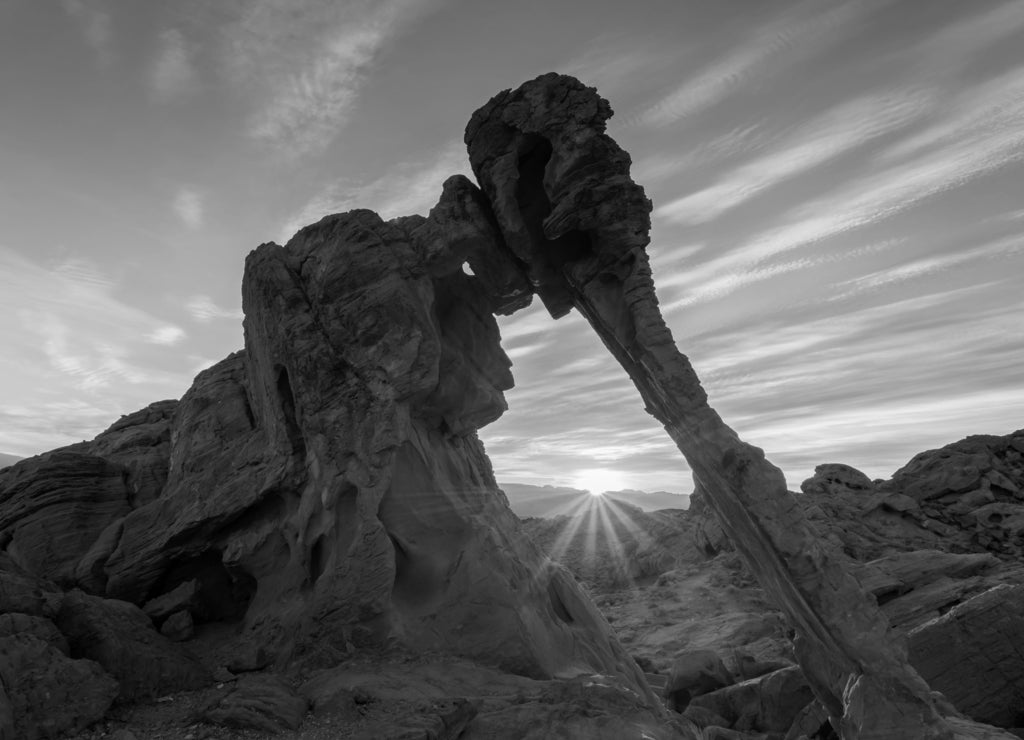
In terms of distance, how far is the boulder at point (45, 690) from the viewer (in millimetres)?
12156

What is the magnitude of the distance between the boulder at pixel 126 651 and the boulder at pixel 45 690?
1.33m

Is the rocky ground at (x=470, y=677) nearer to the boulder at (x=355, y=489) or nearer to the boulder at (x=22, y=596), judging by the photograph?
the boulder at (x=22, y=596)

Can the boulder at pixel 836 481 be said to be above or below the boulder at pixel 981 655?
above

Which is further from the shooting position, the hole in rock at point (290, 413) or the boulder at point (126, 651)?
the hole in rock at point (290, 413)

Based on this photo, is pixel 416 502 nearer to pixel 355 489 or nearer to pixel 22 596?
pixel 355 489

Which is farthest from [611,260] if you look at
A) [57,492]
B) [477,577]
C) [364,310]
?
[57,492]

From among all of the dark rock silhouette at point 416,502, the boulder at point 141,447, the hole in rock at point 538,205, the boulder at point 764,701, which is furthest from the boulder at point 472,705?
the hole in rock at point 538,205

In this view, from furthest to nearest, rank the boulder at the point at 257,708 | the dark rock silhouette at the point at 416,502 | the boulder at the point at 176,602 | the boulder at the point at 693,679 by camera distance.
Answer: the boulder at the point at 693,679 → the boulder at the point at 176,602 → the dark rock silhouette at the point at 416,502 → the boulder at the point at 257,708

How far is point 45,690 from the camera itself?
42.3 ft

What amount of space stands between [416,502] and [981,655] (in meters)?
21.3

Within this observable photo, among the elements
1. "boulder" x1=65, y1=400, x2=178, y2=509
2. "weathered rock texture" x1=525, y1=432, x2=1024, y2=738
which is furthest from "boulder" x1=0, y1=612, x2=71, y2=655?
"weathered rock texture" x1=525, y1=432, x2=1024, y2=738

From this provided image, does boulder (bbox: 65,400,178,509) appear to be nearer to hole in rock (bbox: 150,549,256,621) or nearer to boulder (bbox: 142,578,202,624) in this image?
hole in rock (bbox: 150,549,256,621)

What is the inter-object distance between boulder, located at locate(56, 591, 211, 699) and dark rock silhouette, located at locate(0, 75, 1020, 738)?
0.07 m

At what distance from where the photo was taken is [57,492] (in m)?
23.9
